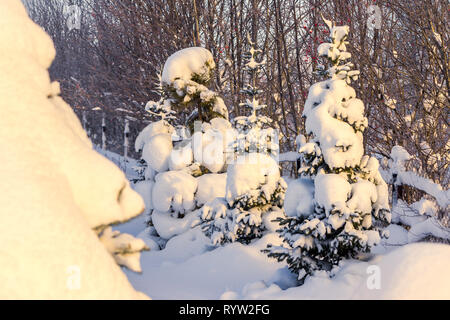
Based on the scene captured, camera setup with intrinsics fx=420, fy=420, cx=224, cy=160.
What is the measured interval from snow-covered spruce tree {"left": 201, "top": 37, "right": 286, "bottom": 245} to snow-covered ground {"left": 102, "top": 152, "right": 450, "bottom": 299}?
0.84 ft

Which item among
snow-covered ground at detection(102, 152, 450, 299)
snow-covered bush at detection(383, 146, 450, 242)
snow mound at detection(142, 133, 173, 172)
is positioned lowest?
snow-covered ground at detection(102, 152, 450, 299)

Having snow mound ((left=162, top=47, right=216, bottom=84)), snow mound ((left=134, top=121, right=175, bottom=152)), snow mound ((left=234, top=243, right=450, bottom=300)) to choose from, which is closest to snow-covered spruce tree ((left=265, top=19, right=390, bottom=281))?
snow mound ((left=234, top=243, right=450, bottom=300))

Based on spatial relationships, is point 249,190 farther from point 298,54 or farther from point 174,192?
point 298,54

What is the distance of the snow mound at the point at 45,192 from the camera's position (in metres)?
1.87

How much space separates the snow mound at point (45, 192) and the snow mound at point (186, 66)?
21.4 feet

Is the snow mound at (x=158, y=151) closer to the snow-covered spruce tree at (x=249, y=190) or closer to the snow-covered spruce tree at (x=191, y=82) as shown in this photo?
the snow-covered spruce tree at (x=191, y=82)

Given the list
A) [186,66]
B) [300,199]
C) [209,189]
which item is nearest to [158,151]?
[209,189]

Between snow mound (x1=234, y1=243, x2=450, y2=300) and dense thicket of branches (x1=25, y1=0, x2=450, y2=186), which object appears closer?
snow mound (x1=234, y1=243, x2=450, y2=300)

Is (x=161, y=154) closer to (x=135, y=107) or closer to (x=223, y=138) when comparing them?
(x=223, y=138)

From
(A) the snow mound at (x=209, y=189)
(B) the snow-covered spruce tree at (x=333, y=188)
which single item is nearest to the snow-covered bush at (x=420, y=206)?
(B) the snow-covered spruce tree at (x=333, y=188)

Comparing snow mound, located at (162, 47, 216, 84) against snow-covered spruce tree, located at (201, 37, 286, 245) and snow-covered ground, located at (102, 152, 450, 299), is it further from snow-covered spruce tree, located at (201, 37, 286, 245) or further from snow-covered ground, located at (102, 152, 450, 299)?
snow-covered ground, located at (102, 152, 450, 299)

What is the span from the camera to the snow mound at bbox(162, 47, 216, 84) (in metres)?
8.94

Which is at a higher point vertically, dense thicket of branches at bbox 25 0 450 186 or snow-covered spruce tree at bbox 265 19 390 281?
dense thicket of branches at bbox 25 0 450 186
